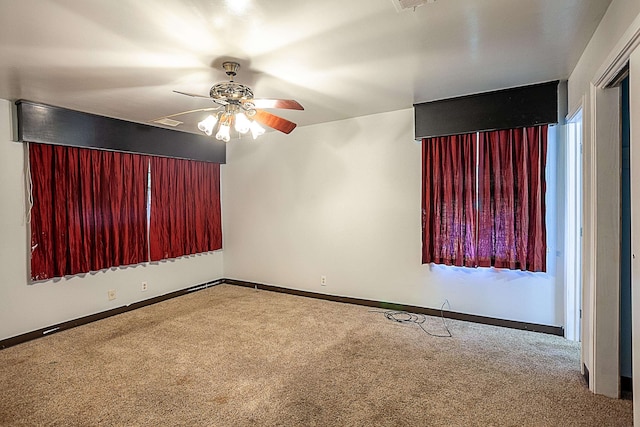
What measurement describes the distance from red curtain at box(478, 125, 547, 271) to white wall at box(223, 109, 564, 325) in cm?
14

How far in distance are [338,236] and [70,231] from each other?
9.97 ft

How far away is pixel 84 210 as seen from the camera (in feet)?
12.7

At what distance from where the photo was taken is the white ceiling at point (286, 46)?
73.3 inches

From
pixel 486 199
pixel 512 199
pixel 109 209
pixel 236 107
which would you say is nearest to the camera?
pixel 236 107

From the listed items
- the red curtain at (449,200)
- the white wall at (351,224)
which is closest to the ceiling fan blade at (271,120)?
the white wall at (351,224)

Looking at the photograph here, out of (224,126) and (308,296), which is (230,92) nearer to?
(224,126)

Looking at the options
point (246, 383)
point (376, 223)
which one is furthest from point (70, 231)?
point (376, 223)

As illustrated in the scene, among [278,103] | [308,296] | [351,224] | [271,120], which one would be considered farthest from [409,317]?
[278,103]

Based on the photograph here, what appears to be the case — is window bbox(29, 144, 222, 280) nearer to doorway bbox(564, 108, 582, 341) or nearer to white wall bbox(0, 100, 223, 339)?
white wall bbox(0, 100, 223, 339)

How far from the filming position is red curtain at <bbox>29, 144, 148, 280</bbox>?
3514mm

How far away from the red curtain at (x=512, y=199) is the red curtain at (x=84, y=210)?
4.10 m

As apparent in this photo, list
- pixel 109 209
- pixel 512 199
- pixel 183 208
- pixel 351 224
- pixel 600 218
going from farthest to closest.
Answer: pixel 183 208 → pixel 351 224 → pixel 109 209 → pixel 512 199 → pixel 600 218

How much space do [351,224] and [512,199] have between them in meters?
1.81

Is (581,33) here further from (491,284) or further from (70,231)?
(70,231)
